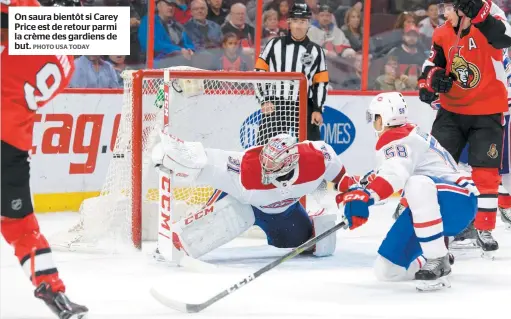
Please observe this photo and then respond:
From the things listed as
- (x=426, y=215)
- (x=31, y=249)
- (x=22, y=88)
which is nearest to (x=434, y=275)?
(x=426, y=215)

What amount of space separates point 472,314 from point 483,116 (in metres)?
1.53

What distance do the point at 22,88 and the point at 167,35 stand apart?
3414mm

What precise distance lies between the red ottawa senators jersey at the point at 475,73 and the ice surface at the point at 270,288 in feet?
2.29

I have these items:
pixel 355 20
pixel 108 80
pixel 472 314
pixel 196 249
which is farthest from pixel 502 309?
pixel 355 20

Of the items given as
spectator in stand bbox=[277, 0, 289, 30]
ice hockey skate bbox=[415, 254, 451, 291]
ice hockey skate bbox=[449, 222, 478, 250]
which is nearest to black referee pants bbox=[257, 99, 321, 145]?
ice hockey skate bbox=[449, 222, 478, 250]

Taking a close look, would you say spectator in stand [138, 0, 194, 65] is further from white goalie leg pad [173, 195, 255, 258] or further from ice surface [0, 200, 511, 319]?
white goalie leg pad [173, 195, 255, 258]

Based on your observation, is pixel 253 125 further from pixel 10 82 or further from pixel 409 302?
pixel 10 82

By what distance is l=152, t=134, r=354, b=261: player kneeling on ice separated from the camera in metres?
4.51

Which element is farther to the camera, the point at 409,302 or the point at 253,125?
the point at 253,125

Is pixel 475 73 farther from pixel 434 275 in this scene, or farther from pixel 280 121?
pixel 434 275

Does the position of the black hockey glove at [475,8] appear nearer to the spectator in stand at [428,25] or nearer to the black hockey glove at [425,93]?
the black hockey glove at [425,93]

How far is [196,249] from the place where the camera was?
4.66m

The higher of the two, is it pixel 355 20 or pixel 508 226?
pixel 355 20

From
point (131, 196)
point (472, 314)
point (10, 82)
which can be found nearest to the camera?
point (10, 82)
